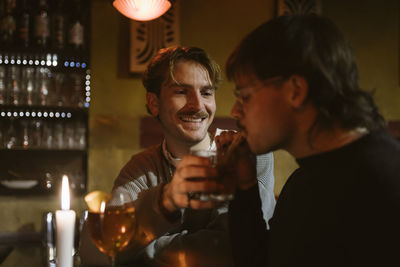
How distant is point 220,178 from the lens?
109cm

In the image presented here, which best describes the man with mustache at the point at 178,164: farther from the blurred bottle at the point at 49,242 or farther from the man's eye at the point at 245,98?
the man's eye at the point at 245,98

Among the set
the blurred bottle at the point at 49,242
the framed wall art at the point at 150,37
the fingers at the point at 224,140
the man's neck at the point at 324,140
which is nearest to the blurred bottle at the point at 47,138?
the framed wall art at the point at 150,37

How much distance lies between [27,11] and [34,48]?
0.38m

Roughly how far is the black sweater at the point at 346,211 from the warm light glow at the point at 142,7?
158 cm

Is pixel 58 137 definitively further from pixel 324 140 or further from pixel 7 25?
pixel 324 140

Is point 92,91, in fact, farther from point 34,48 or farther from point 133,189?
point 133,189

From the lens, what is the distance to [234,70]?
1.20 m

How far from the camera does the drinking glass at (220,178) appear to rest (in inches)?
42.5

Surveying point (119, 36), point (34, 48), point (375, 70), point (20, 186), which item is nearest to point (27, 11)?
point (34, 48)

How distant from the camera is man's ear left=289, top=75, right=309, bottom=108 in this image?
1088mm

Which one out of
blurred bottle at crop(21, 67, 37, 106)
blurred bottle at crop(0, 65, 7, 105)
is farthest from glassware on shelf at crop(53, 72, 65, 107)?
blurred bottle at crop(0, 65, 7, 105)

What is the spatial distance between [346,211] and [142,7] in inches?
72.9

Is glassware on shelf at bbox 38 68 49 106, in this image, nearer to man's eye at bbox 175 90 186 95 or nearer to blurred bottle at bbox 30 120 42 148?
blurred bottle at bbox 30 120 42 148

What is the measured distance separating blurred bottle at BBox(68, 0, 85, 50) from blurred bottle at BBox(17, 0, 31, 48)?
359mm
